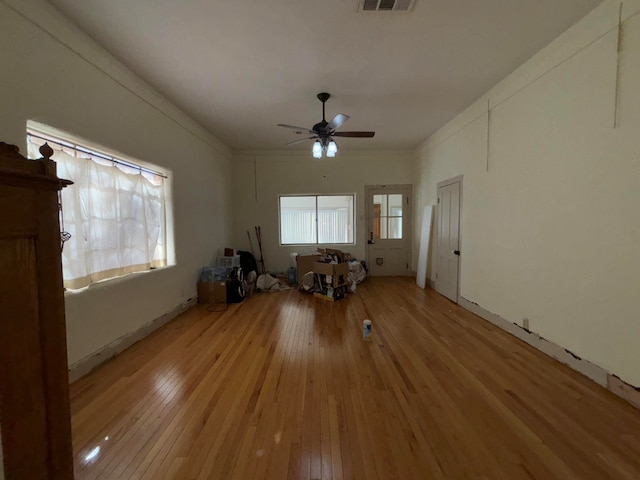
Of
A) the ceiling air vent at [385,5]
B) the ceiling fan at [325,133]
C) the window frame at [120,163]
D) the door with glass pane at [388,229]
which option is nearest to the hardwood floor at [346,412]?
the window frame at [120,163]

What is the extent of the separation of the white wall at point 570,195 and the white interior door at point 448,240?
0.65 meters

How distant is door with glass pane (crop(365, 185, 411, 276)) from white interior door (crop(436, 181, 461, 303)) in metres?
1.40

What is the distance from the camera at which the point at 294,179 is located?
6.38m

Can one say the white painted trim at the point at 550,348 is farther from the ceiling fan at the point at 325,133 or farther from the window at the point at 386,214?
the window at the point at 386,214

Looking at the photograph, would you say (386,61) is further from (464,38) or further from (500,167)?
(500,167)

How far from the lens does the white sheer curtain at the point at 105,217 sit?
2285 mm

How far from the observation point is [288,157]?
628 cm

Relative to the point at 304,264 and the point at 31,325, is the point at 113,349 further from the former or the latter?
the point at 304,264

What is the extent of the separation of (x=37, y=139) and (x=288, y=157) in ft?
14.9

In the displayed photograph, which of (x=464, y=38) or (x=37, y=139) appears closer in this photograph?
(x=37, y=139)

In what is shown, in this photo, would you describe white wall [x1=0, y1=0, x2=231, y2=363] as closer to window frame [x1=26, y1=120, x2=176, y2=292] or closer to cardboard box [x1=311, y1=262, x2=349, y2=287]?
window frame [x1=26, y1=120, x2=176, y2=292]

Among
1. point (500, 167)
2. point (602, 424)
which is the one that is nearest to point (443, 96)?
point (500, 167)

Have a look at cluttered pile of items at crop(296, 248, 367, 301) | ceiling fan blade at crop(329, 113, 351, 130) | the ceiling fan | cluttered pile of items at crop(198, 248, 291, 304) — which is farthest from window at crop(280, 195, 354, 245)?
ceiling fan blade at crop(329, 113, 351, 130)

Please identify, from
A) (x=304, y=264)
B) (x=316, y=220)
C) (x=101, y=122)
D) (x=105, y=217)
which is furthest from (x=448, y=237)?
(x=101, y=122)
